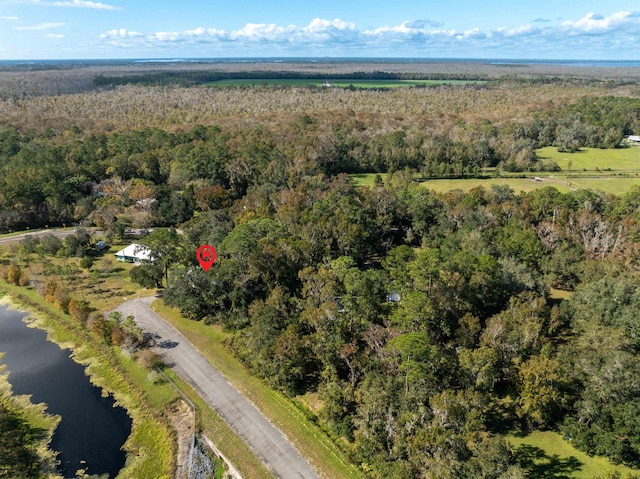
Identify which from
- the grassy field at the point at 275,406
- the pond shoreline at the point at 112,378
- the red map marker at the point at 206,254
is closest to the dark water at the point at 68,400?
the pond shoreline at the point at 112,378

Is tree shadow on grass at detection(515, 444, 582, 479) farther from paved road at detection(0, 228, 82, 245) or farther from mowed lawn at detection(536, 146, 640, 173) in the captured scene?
mowed lawn at detection(536, 146, 640, 173)

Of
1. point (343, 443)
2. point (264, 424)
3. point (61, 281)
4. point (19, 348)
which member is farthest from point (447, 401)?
point (61, 281)

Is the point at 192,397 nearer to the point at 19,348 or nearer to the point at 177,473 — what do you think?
the point at 177,473

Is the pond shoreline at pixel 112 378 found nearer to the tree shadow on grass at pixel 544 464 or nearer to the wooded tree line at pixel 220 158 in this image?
the wooded tree line at pixel 220 158

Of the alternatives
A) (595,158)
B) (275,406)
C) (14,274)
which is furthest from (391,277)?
(595,158)

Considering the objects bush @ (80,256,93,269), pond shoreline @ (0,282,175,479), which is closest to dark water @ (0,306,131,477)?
pond shoreline @ (0,282,175,479)
